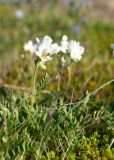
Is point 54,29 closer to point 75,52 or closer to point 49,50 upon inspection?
point 75,52

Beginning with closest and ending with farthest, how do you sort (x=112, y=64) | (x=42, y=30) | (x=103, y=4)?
(x=112, y=64) → (x=42, y=30) → (x=103, y=4)

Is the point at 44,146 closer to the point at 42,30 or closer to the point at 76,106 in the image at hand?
the point at 76,106

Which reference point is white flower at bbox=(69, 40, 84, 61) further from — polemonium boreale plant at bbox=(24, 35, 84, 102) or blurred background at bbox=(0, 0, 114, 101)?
blurred background at bbox=(0, 0, 114, 101)

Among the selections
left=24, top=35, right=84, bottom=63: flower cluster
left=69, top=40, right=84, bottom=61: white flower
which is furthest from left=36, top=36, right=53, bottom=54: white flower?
left=69, top=40, right=84, bottom=61: white flower

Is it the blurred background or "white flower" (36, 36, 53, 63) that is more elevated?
the blurred background

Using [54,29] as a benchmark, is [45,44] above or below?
below

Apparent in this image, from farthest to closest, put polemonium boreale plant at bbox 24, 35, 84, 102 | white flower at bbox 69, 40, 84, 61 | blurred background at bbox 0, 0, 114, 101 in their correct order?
1. blurred background at bbox 0, 0, 114, 101
2. white flower at bbox 69, 40, 84, 61
3. polemonium boreale plant at bbox 24, 35, 84, 102

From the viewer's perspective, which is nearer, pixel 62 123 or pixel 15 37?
pixel 62 123

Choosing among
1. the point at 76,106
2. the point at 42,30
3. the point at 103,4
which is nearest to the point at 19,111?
the point at 76,106

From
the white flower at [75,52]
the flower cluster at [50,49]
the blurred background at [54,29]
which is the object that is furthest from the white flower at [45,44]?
the blurred background at [54,29]

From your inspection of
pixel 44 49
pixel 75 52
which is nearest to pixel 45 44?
pixel 44 49

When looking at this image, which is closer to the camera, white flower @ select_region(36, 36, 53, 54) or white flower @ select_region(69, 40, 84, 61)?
white flower @ select_region(36, 36, 53, 54)
